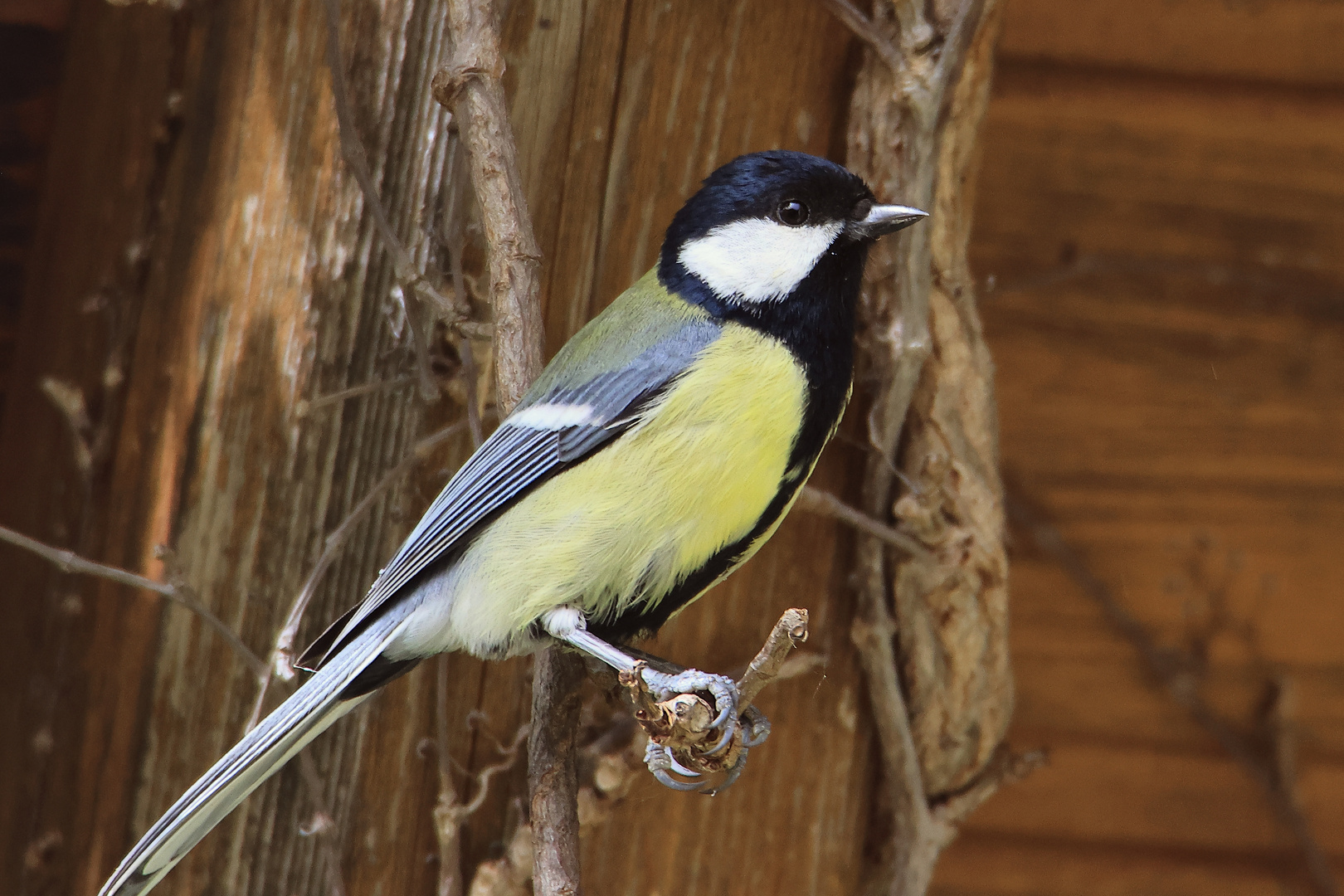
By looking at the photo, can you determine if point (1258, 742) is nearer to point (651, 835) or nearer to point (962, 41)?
point (651, 835)

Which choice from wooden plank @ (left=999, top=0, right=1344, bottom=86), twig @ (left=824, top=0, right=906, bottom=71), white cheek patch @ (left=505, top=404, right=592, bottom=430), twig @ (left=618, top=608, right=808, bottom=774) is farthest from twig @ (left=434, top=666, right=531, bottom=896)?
wooden plank @ (left=999, top=0, right=1344, bottom=86)

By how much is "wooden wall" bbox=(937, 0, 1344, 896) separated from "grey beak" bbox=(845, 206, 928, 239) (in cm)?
59

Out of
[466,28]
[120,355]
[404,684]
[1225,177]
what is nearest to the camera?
[466,28]

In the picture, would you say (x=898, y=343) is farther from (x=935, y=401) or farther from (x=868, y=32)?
(x=868, y=32)

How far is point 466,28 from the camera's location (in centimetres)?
138

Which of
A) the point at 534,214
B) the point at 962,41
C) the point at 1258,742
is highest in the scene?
the point at 962,41

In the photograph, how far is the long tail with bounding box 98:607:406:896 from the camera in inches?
45.5

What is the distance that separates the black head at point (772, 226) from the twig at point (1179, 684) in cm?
75

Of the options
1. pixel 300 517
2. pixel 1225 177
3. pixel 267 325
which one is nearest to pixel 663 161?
pixel 267 325

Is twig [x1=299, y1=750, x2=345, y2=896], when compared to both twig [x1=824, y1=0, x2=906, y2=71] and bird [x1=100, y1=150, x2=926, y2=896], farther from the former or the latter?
twig [x1=824, y1=0, x2=906, y2=71]

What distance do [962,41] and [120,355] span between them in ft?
4.01

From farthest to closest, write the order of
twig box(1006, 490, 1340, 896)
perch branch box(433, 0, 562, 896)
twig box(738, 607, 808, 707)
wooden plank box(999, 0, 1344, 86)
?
twig box(1006, 490, 1340, 896)
wooden plank box(999, 0, 1344, 86)
perch branch box(433, 0, 562, 896)
twig box(738, 607, 808, 707)

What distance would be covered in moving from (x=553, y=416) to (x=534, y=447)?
0.04 metres

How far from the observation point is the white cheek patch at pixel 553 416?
1.31m
